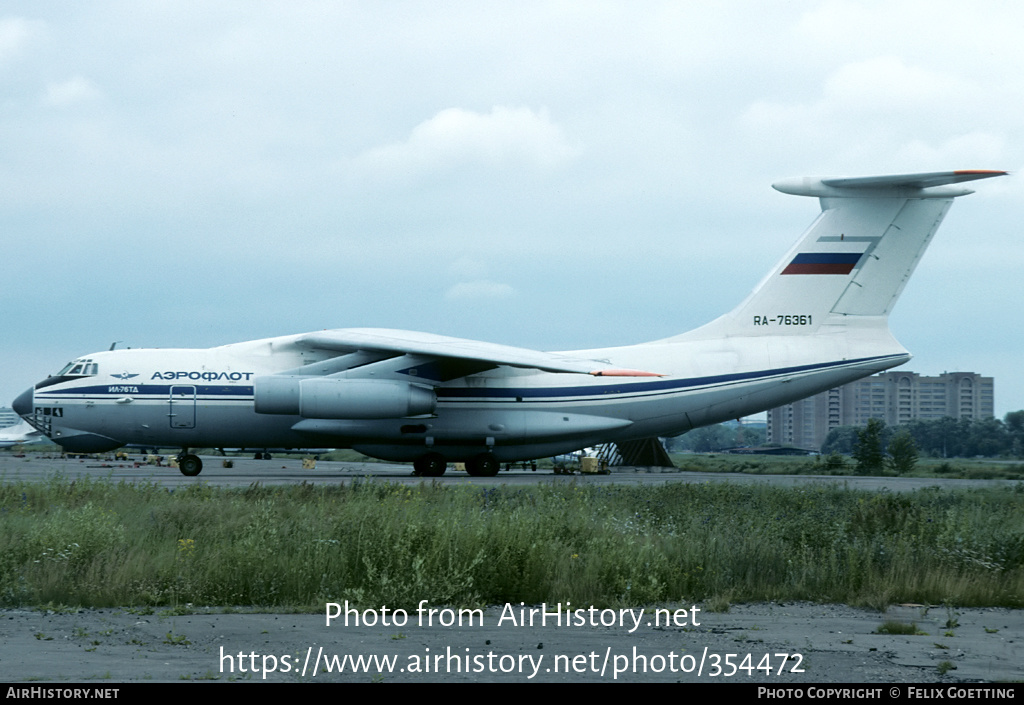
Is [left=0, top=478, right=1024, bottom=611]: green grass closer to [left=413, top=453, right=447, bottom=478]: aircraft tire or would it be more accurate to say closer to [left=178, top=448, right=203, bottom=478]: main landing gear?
[left=178, top=448, right=203, bottom=478]: main landing gear

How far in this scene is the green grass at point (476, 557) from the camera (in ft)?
24.4

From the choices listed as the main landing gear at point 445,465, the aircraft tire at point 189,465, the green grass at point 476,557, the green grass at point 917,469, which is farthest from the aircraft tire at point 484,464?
the green grass at point 476,557

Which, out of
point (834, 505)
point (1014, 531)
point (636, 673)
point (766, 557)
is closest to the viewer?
point (636, 673)

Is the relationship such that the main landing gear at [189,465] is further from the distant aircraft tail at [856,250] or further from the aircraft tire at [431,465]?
the distant aircraft tail at [856,250]

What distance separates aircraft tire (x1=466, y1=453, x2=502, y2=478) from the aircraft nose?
9741mm

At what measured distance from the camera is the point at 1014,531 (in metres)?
10.0

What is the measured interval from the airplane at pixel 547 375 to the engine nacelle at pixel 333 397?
22 cm

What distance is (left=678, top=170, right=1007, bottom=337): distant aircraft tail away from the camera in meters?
22.9

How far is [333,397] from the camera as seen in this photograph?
2066cm

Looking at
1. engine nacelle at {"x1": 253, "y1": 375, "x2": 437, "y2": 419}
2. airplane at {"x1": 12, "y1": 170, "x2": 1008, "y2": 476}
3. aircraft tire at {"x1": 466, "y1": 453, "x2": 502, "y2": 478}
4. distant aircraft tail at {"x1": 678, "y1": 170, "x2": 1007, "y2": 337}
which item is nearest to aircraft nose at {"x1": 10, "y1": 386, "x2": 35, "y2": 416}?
airplane at {"x1": 12, "y1": 170, "x2": 1008, "y2": 476}

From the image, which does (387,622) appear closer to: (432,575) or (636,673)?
(432,575)

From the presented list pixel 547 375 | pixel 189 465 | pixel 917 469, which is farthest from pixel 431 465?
pixel 917 469
